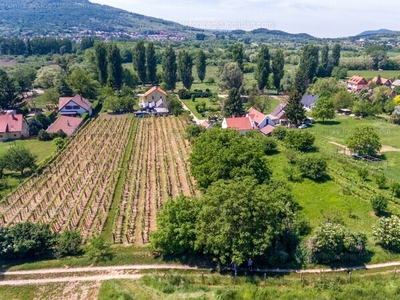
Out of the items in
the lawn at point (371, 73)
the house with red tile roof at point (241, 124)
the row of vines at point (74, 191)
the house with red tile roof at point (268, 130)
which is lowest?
the row of vines at point (74, 191)

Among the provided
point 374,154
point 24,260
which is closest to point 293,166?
point 374,154

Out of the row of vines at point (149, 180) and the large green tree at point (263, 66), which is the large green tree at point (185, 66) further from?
the row of vines at point (149, 180)

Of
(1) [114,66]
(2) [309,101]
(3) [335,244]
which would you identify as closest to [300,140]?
(3) [335,244]

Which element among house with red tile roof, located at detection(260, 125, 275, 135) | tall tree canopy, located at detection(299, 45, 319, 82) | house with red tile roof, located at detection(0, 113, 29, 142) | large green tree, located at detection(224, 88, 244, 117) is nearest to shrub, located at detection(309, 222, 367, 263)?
house with red tile roof, located at detection(260, 125, 275, 135)

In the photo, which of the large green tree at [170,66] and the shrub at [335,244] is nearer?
the shrub at [335,244]

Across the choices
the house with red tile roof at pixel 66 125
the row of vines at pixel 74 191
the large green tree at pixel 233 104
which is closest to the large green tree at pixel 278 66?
the large green tree at pixel 233 104

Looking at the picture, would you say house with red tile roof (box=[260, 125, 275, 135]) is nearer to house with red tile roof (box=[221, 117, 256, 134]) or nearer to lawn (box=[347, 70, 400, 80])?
house with red tile roof (box=[221, 117, 256, 134])

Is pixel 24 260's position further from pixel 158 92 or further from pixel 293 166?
pixel 158 92
